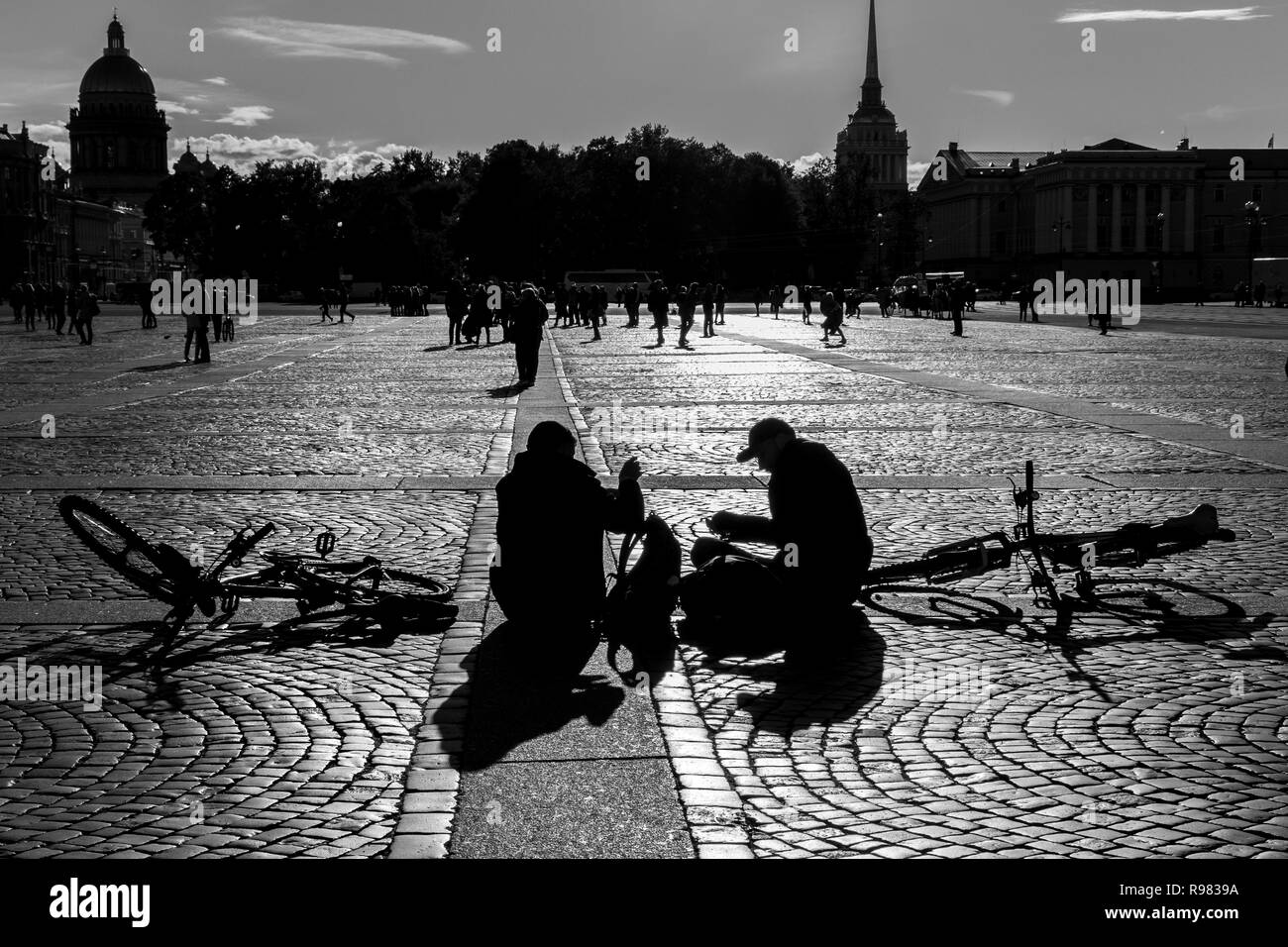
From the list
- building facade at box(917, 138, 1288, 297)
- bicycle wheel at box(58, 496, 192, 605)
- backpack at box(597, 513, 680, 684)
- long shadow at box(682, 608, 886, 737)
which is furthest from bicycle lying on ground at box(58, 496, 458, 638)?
building facade at box(917, 138, 1288, 297)

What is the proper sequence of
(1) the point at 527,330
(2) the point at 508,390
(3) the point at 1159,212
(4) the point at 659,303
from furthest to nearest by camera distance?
1. (3) the point at 1159,212
2. (4) the point at 659,303
3. (1) the point at 527,330
4. (2) the point at 508,390

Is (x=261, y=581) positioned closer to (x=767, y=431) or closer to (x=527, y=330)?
(x=767, y=431)

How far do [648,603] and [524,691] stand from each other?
116 centimetres

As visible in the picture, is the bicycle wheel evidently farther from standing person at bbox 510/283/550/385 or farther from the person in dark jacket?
standing person at bbox 510/283/550/385

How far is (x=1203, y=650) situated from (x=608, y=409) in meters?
13.6

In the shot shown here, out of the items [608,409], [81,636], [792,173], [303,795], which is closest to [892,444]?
[608,409]

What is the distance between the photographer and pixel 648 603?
7801mm

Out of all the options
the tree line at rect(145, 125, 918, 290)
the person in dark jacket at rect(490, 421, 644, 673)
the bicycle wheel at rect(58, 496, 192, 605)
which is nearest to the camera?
the person in dark jacket at rect(490, 421, 644, 673)

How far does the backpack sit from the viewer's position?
7.65 m

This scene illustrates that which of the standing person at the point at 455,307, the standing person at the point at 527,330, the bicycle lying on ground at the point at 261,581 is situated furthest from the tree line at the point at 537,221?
the bicycle lying on ground at the point at 261,581

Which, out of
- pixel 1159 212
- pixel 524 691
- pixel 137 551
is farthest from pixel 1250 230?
pixel 524 691

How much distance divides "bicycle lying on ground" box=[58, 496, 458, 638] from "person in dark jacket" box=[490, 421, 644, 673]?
0.61m
